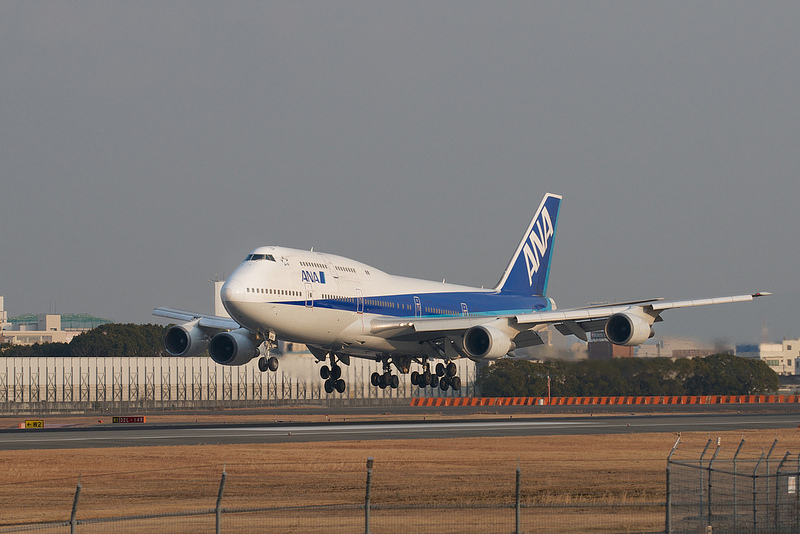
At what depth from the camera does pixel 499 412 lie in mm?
84750

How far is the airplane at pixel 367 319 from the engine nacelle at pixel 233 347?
0.06 meters

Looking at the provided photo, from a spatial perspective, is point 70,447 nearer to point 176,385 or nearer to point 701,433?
point 701,433

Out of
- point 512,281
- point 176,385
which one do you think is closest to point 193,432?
point 512,281

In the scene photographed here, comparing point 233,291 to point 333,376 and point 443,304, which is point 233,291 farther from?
point 443,304

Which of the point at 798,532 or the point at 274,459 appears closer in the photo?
the point at 798,532

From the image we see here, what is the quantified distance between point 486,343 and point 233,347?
1476cm

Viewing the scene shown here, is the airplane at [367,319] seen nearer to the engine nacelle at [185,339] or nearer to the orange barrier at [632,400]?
the engine nacelle at [185,339]

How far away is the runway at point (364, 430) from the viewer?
52500 mm

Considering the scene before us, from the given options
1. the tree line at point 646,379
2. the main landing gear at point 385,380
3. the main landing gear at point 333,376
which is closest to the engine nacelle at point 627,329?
the tree line at point 646,379

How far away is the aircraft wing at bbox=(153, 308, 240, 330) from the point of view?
218 ft

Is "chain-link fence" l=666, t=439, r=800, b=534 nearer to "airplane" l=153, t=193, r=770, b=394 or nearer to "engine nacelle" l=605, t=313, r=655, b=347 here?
"airplane" l=153, t=193, r=770, b=394

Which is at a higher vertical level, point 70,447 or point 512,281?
point 512,281

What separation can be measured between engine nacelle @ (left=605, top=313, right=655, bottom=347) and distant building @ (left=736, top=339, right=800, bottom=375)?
18.6 metres

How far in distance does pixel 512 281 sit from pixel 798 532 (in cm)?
5308
